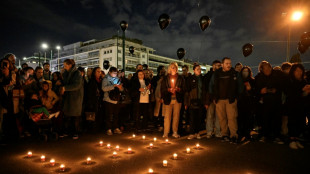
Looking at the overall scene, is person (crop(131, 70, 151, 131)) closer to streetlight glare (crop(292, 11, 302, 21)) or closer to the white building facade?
streetlight glare (crop(292, 11, 302, 21))

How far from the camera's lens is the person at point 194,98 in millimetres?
6836

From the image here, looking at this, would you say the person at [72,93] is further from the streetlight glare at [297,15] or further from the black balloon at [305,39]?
the streetlight glare at [297,15]

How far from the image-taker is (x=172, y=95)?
22.5ft

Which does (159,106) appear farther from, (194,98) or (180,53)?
(180,53)

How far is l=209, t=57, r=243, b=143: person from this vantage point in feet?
20.3

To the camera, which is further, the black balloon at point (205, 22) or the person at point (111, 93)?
the black balloon at point (205, 22)

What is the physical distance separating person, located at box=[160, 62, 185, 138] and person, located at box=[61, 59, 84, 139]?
8.55 feet

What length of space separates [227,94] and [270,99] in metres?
1.29

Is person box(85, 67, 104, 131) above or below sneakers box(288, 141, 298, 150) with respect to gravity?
above

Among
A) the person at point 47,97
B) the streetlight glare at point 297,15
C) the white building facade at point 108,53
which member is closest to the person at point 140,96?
the person at point 47,97

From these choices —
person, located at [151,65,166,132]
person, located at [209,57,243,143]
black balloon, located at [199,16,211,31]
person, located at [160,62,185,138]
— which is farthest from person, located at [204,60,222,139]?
black balloon, located at [199,16,211,31]

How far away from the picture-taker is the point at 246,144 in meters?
5.98

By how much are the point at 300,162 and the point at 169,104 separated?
144 inches

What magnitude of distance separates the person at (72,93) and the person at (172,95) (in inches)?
103
